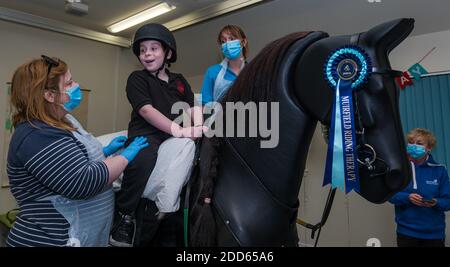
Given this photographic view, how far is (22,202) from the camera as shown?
911 mm

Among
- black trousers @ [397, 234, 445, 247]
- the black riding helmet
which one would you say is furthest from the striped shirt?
black trousers @ [397, 234, 445, 247]

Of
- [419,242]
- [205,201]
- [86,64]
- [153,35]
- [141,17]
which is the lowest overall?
[419,242]

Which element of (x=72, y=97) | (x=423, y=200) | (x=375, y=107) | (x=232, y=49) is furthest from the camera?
(x=423, y=200)

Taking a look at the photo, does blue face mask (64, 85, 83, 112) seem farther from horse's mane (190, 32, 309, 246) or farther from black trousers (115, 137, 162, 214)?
horse's mane (190, 32, 309, 246)

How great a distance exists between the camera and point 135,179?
100 cm

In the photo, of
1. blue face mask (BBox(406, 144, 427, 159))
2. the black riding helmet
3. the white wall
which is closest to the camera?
the black riding helmet

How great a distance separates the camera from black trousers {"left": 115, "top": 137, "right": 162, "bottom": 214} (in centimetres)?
99

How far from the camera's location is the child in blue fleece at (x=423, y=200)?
2005 millimetres

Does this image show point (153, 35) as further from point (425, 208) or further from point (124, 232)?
point (425, 208)

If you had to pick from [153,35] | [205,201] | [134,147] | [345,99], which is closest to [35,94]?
[134,147]

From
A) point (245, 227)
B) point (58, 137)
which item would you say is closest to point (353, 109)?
point (245, 227)

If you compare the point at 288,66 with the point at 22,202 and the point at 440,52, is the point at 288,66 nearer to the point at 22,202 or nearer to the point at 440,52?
the point at 22,202

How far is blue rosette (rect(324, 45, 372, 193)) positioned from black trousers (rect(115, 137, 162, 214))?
1.98 ft

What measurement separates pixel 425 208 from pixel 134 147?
2.04m
